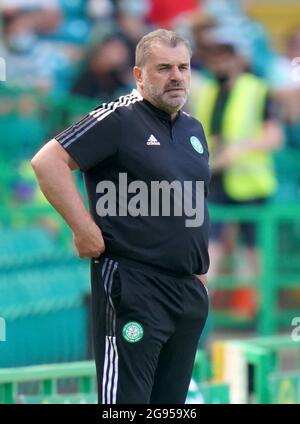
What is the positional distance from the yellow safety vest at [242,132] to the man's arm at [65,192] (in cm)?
505

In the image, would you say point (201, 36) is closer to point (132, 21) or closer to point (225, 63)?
point (225, 63)

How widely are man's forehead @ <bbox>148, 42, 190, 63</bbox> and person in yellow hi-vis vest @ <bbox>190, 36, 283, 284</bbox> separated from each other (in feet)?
15.9

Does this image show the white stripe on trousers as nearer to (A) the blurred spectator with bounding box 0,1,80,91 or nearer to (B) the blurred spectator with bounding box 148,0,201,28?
(A) the blurred spectator with bounding box 0,1,80,91

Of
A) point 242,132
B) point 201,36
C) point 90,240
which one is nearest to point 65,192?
point 90,240

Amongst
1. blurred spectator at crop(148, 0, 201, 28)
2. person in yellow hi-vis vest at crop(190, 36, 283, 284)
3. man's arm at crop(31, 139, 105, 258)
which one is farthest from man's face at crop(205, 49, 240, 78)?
man's arm at crop(31, 139, 105, 258)

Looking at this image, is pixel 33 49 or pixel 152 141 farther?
pixel 33 49

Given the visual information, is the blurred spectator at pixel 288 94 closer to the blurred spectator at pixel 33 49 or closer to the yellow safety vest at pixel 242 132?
the yellow safety vest at pixel 242 132

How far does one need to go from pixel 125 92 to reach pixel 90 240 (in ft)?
20.2

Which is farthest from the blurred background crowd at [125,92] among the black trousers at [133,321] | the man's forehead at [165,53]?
the man's forehead at [165,53]

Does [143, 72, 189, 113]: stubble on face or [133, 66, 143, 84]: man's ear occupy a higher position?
[133, 66, 143, 84]: man's ear

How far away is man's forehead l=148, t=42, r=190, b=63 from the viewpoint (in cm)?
514

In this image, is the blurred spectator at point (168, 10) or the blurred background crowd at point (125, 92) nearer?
the blurred background crowd at point (125, 92)

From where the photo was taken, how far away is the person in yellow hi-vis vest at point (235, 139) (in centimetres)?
1002

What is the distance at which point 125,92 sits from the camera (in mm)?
11102
